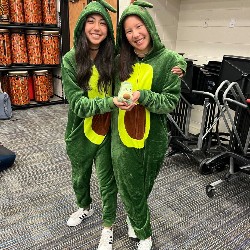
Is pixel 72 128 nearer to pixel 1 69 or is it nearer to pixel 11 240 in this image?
pixel 11 240

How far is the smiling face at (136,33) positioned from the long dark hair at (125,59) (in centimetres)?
4

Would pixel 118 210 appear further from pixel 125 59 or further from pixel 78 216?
pixel 125 59

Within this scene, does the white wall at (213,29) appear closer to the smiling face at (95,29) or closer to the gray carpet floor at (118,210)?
the gray carpet floor at (118,210)

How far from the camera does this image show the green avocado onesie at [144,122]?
122 cm

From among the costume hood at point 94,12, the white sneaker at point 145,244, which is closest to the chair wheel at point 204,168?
the white sneaker at point 145,244

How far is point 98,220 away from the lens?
182 cm

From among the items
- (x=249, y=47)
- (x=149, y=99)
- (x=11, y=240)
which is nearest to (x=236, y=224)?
(x=149, y=99)

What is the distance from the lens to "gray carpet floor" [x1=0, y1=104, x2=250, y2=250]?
1.65m

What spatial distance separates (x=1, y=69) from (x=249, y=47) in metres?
3.16

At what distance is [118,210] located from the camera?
6.32 ft

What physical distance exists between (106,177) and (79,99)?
452mm

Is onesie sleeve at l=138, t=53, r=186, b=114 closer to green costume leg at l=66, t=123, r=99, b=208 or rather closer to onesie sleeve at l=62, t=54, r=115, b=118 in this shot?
onesie sleeve at l=62, t=54, r=115, b=118

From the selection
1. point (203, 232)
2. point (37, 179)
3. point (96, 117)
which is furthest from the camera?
point (37, 179)

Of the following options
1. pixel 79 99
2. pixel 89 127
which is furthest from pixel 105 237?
pixel 79 99
